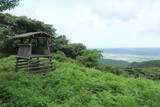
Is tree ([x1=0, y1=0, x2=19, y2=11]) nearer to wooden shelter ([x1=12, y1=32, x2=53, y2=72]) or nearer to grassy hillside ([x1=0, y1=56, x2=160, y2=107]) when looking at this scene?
wooden shelter ([x1=12, y1=32, x2=53, y2=72])

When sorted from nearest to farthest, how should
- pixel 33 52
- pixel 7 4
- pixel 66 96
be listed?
pixel 66 96 < pixel 7 4 < pixel 33 52

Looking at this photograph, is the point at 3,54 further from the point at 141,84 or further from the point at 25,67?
the point at 141,84

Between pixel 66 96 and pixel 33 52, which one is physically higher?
pixel 33 52

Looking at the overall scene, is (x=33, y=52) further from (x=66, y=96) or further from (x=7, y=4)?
(x=66, y=96)

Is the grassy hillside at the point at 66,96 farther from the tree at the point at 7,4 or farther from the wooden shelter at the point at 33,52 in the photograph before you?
the tree at the point at 7,4

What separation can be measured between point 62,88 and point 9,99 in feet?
6.39

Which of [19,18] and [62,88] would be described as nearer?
[62,88]

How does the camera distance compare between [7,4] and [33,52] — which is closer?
[7,4]

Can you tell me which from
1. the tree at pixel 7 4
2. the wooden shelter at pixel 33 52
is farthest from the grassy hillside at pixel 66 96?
the tree at pixel 7 4

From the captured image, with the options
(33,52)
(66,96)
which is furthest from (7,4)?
(66,96)

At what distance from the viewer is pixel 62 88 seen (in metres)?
5.76

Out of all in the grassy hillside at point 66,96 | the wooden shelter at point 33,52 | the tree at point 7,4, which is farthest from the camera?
the wooden shelter at point 33,52

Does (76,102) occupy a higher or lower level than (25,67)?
lower

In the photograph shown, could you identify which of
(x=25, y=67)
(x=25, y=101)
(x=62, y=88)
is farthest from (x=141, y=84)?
(x=25, y=67)
